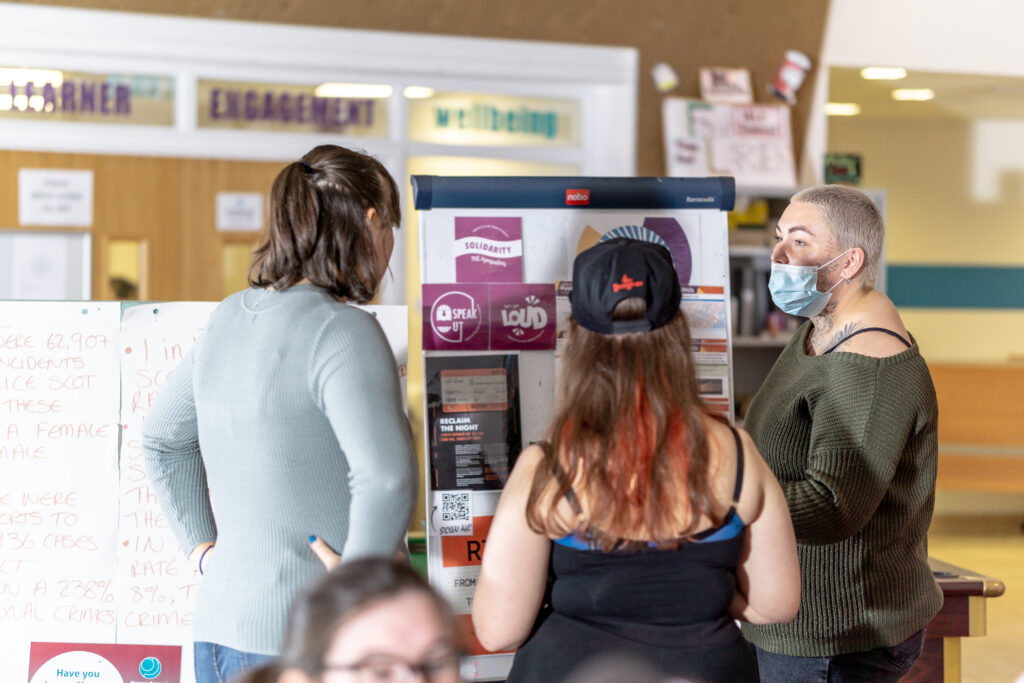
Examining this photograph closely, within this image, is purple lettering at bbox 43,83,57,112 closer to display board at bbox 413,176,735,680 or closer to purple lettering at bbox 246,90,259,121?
purple lettering at bbox 246,90,259,121

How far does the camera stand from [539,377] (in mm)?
2170

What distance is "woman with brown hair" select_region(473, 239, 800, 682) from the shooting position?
1374mm

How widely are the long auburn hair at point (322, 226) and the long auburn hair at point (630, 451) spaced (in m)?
0.40

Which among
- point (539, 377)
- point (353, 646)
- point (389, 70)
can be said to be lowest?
point (353, 646)

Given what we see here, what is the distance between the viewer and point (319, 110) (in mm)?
4555

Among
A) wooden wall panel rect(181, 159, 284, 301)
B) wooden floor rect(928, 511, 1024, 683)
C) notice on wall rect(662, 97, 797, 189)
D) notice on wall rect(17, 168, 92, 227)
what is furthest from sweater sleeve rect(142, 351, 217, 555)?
notice on wall rect(662, 97, 797, 189)

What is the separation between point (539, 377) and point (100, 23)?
3052 millimetres

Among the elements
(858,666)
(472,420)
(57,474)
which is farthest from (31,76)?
(858,666)

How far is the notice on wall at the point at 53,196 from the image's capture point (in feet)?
14.0

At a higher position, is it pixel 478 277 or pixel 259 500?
pixel 478 277

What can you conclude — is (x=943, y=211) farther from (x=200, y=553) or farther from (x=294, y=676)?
(x=294, y=676)

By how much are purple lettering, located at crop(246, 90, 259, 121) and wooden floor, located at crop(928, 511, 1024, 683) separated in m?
3.66

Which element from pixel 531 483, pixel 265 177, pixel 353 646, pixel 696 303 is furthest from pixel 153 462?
pixel 265 177

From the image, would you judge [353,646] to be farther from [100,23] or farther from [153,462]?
[100,23]
